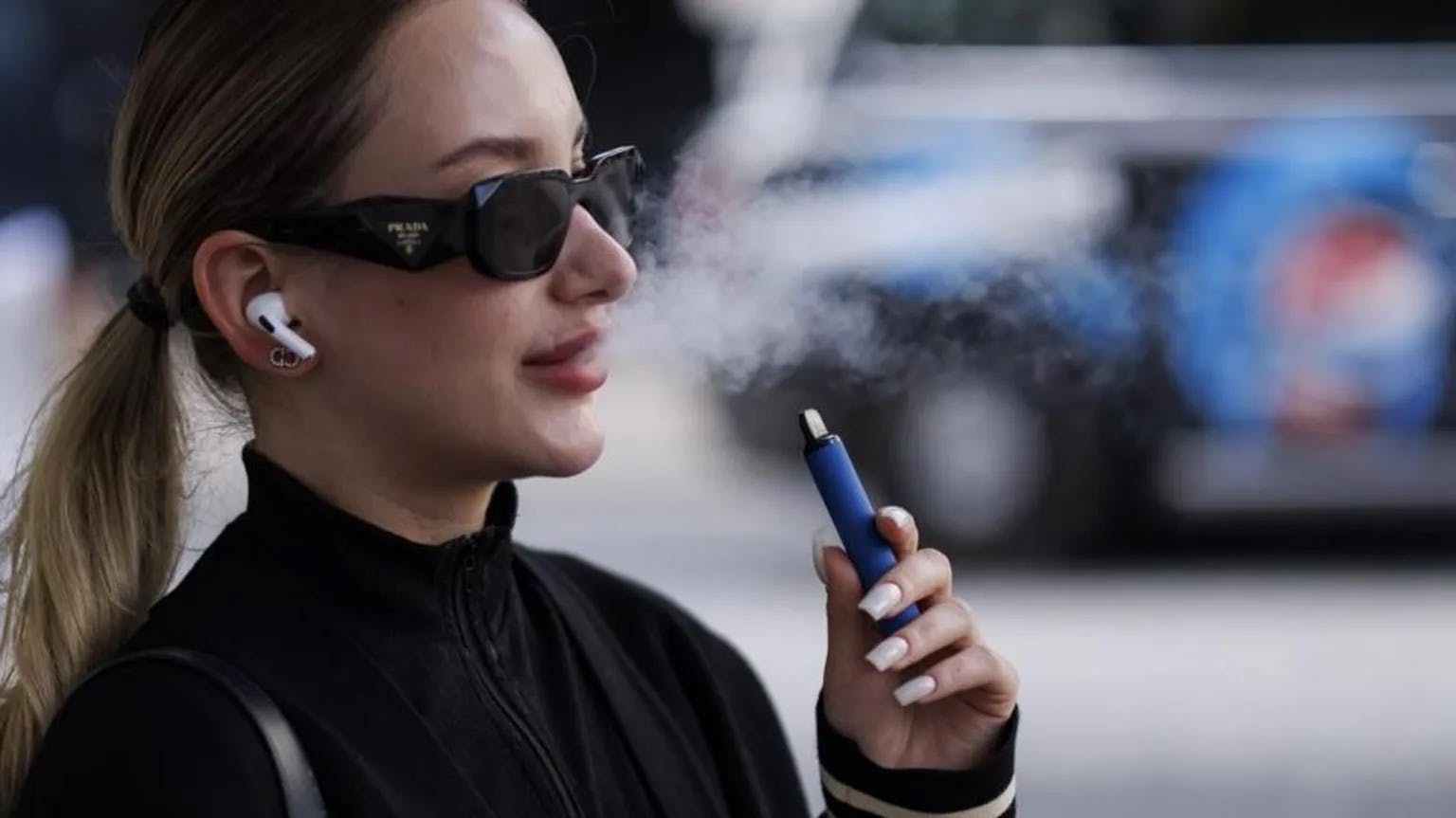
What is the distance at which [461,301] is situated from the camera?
4.83ft

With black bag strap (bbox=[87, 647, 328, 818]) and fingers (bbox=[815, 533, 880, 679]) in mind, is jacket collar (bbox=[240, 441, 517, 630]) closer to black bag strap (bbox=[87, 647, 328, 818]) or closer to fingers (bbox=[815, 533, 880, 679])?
black bag strap (bbox=[87, 647, 328, 818])

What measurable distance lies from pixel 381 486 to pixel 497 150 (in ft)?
0.77

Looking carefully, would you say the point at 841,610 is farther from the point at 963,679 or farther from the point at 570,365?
the point at 570,365

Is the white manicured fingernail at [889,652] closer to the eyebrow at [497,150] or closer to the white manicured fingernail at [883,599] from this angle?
the white manicured fingernail at [883,599]

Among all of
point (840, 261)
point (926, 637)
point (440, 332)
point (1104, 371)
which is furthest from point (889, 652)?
point (1104, 371)

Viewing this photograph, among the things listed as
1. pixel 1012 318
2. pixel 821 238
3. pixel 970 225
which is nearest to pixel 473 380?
pixel 821 238

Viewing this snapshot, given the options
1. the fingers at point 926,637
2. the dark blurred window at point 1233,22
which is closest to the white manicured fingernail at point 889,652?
the fingers at point 926,637

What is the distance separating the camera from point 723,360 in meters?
2.90

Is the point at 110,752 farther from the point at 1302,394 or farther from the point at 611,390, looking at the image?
the point at 1302,394

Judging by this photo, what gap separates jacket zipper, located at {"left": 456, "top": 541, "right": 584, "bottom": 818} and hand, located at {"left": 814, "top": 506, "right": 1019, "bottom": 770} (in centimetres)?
19

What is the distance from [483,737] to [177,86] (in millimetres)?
459

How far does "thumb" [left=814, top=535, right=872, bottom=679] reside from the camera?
145 centimetres

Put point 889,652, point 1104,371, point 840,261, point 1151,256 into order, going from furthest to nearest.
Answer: point 1104,371, point 1151,256, point 840,261, point 889,652

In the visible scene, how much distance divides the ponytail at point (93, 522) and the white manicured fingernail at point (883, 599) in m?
0.49
